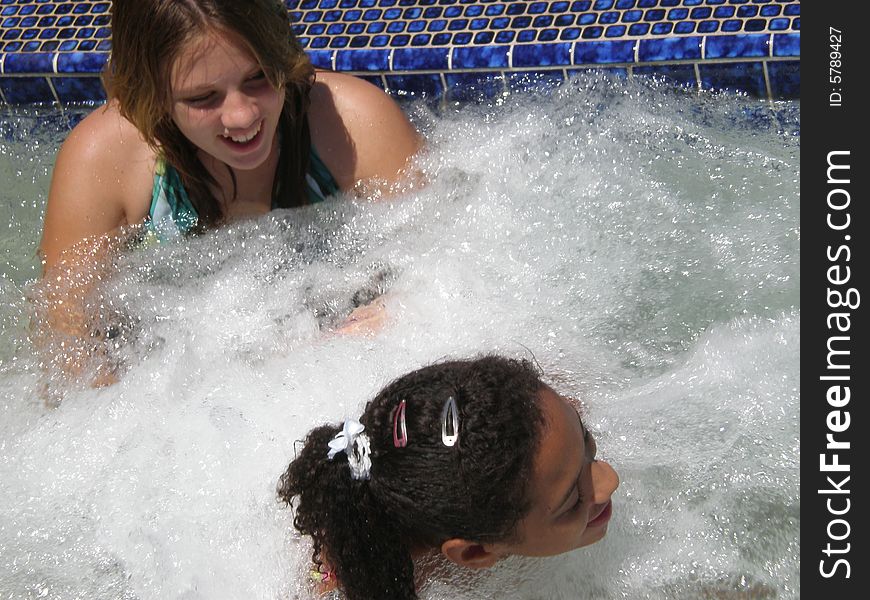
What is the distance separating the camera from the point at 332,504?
2098 mm

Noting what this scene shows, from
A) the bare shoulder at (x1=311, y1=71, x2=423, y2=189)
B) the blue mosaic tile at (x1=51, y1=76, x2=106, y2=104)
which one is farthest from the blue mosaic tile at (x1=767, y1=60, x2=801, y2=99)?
the blue mosaic tile at (x1=51, y1=76, x2=106, y2=104)

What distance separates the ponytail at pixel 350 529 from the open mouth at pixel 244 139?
2.41ft

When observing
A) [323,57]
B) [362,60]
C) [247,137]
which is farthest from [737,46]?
[247,137]

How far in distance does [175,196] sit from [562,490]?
1339mm

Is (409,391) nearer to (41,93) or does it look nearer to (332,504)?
(332,504)

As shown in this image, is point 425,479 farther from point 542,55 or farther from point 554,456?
point 542,55

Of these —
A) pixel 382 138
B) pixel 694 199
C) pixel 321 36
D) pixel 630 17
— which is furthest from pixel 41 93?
pixel 694 199

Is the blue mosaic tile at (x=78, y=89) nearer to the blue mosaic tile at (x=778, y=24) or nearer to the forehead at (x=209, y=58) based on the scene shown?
the forehead at (x=209, y=58)

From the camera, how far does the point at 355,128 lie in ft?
9.52

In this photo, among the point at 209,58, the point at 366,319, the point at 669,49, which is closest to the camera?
the point at 209,58

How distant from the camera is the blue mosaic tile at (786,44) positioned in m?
3.34

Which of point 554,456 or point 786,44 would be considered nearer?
point 554,456
